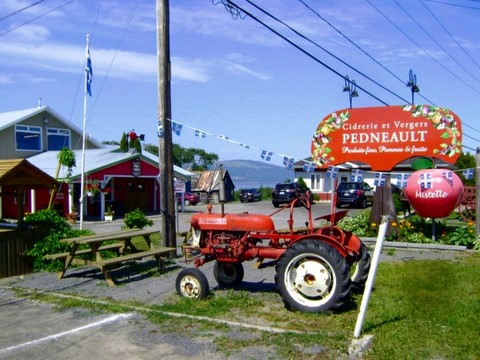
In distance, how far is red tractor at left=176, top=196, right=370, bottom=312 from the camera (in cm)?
687

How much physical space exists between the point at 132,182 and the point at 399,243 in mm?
22185

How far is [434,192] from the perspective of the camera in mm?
13414

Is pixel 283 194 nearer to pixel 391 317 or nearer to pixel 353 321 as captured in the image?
pixel 391 317

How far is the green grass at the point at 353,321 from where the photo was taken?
18.1 feet

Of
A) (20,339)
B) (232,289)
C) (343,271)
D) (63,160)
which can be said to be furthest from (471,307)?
(63,160)

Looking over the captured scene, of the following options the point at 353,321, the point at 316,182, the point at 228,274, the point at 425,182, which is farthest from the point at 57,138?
the point at 353,321

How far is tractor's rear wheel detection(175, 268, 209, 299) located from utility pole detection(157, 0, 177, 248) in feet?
12.8

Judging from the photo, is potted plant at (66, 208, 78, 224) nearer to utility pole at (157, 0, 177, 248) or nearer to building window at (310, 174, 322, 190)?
utility pole at (157, 0, 177, 248)

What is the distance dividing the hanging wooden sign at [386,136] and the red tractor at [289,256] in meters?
6.49

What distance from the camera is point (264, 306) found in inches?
293

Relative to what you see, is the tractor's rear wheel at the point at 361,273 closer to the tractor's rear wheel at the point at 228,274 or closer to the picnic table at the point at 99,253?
the tractor's rear wheel at the point at 228,274

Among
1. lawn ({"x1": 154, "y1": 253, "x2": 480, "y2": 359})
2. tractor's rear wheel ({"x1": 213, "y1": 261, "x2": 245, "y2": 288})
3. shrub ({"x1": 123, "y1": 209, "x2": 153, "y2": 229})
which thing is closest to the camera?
lawn ({"x1": 154, "y1": 253, "x2": 480, "y2": 359})

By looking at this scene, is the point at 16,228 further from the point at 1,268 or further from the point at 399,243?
the point at 399,243

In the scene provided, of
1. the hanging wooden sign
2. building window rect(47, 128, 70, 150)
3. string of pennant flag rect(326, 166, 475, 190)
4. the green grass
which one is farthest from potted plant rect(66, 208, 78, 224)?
the green grass
